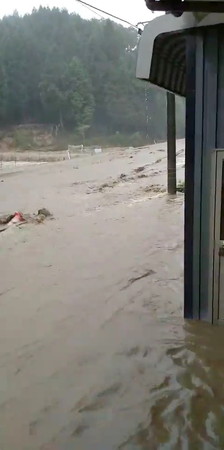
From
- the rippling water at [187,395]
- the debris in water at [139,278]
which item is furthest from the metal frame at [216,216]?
the debris in water at [139,278]

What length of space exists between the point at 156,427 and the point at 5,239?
830 centimetres

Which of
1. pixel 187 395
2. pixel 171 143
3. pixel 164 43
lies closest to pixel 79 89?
pixel 171 143

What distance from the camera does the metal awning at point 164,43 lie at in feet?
15.3

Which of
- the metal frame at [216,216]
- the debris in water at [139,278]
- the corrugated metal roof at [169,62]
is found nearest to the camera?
the metal frame at [216,216]

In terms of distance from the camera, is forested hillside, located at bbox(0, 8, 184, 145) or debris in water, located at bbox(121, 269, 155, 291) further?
forested hillside, located at bbox(0, 8, 184, 145)

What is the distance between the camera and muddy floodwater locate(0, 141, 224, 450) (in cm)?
356

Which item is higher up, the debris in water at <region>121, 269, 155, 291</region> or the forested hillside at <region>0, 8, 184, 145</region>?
the forested hillside at <region>0, 8, 184, 145</region>

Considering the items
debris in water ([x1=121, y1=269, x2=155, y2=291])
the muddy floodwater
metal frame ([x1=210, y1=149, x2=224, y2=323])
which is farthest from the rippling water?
debris in water ([x1=121, y1=269, x2=155, y2=291])

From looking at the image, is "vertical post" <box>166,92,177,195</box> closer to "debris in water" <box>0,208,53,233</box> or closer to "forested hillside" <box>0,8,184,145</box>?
"debris in water" <box>0,208,53,233</box>

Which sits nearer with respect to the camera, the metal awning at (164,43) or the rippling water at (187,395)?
the rippling water at (187,395)

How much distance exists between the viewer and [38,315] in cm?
621

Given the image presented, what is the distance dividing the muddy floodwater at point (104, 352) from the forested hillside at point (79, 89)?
7078 centimetres

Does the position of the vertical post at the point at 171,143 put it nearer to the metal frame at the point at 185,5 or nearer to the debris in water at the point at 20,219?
the debris in water at the point at 20,219

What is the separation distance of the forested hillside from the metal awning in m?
72.6
